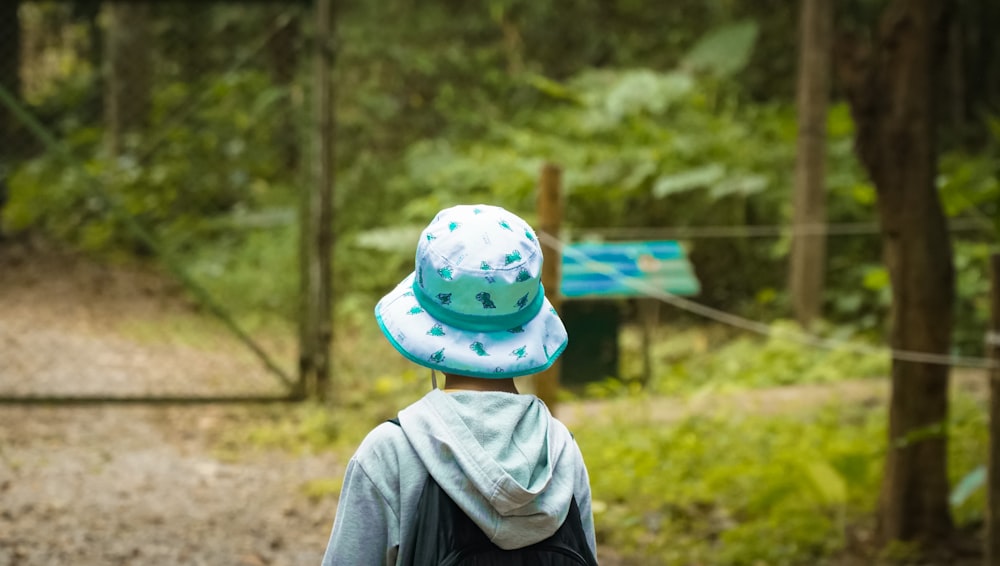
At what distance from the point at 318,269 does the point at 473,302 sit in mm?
5153

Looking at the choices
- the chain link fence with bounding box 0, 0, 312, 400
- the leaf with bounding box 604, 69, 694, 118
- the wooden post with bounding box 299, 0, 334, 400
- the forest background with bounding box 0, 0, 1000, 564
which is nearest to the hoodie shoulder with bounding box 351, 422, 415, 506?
the forest background with bounding box 0, 0, 1000, 564

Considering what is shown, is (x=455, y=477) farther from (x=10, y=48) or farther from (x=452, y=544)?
(x=10, y=48)

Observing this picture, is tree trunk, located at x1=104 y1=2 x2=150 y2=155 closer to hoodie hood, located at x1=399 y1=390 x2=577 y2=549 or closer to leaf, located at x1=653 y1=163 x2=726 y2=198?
leaf, located at x1=653 y1=163 x2=726 y2=198

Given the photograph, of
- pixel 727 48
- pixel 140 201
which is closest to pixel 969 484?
pixel 140 201

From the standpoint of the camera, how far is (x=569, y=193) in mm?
10531

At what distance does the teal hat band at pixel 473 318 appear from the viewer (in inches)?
59.3

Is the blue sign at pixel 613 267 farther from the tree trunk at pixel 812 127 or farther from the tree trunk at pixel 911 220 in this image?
the tree trunk at pixel 812 127

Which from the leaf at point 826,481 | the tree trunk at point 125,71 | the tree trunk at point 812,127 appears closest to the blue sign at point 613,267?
the leaf at point 826,481

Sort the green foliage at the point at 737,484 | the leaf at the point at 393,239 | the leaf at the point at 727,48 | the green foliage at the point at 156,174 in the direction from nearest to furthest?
the green foliage at the point at 737,484
the green foliage at the point at 156,174
the leaf at the point at 393,239
the leaf at the point at 727,48

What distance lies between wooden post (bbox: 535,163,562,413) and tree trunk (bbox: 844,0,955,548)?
1.29 metres

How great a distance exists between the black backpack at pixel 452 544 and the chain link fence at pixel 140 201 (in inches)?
180

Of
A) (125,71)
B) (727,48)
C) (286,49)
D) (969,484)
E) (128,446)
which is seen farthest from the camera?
(727,48)

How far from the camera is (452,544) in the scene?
4.74ft

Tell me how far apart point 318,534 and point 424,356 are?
3.38 meters
